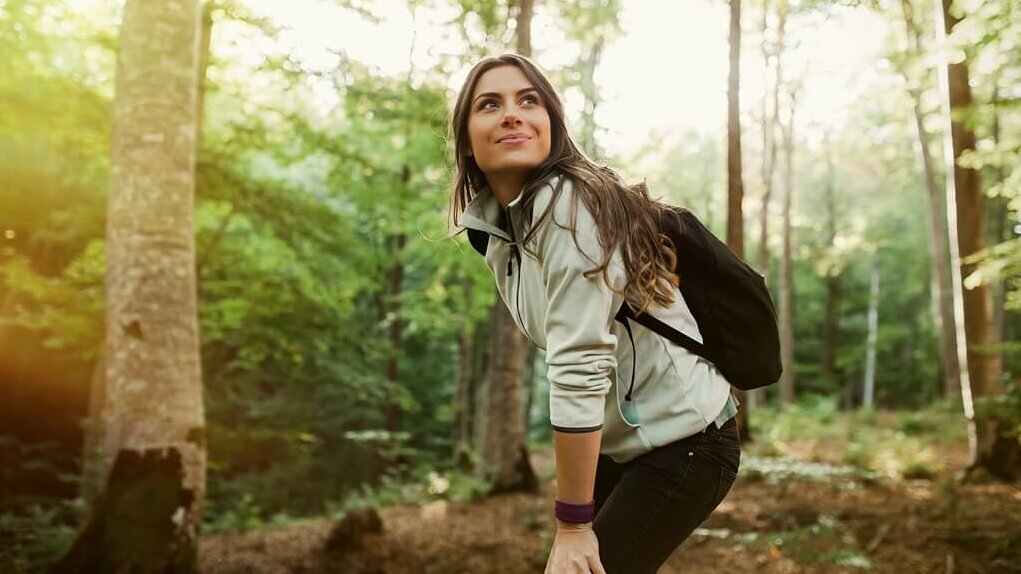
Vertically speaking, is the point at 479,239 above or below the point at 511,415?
above

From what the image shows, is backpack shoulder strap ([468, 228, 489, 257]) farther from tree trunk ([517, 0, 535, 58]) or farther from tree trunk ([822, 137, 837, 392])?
tree trunk ([822, 137, 837, 392])

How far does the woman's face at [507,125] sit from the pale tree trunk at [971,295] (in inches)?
335

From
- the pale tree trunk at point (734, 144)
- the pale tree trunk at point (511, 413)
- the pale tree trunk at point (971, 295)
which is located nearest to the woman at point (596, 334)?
the pale tree trunk at point (511, 413)

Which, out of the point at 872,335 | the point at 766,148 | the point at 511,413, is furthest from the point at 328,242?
the point at 872,335

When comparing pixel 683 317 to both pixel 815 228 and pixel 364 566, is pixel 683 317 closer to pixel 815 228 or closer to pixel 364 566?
pixel 364 566

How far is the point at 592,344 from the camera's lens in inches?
69.9

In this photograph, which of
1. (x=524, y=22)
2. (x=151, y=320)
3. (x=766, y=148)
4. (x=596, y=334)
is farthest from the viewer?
(x=766, y=148)

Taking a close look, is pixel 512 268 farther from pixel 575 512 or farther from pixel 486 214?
pixel 575 512

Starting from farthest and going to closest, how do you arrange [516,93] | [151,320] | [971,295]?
[971,295] → [151,320] → [516,93]

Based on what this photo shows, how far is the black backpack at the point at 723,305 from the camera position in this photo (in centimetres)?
206

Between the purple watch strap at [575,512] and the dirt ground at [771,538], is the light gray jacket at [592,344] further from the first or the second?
the dirt ground at [771,538]

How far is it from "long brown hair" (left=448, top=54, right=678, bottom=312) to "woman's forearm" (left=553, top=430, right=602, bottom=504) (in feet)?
1.37

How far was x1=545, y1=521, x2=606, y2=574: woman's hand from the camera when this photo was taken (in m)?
1.80

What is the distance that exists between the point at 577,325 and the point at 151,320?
14.0 ft
